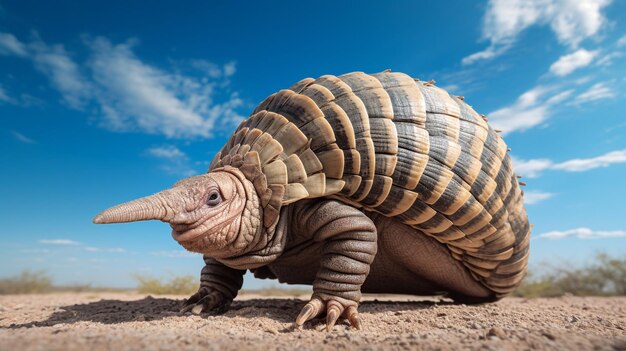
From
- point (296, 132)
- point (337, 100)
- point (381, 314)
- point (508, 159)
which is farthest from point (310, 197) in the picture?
point (508, 159)

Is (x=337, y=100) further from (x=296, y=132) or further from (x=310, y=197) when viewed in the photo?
(x=310, y=197)

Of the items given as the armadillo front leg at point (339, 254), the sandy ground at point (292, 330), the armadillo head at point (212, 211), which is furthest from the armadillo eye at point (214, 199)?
the sandy ground at point (292, 330)

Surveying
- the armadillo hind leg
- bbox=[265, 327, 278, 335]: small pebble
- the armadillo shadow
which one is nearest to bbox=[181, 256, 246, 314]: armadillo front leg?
the armadillo shadow

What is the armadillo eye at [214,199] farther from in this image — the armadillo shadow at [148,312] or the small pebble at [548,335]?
the small pebble at [548,335]

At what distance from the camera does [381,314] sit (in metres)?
4.82

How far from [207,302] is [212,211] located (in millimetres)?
1431

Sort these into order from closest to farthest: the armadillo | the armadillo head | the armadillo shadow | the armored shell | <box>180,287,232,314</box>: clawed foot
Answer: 1. the armadillo head
2. the armadillo
3. the armored shell
4. the armadillo shadow
5. <box>180,287,232,314</box>: clawed foot

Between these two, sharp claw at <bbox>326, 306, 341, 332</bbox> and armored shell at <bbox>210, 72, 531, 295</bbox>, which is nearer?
sharp claw at <bbox>326, 306, 341, 332</bbox>

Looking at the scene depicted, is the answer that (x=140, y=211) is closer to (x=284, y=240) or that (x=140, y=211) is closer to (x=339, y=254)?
(x=284, y=240)

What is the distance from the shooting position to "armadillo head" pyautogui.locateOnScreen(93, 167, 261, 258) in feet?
12.5

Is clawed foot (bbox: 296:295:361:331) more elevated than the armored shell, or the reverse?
the armored shell

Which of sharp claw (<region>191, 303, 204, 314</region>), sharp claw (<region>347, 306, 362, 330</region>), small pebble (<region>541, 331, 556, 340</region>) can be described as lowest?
small pebble (<region>541, 331, 556, 340</region>)

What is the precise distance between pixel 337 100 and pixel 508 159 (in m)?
2.42

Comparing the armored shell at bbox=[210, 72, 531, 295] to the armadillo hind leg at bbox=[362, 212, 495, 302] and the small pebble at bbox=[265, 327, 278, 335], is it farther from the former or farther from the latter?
the small pebble at bbox=[265, 327, 278, 335]
